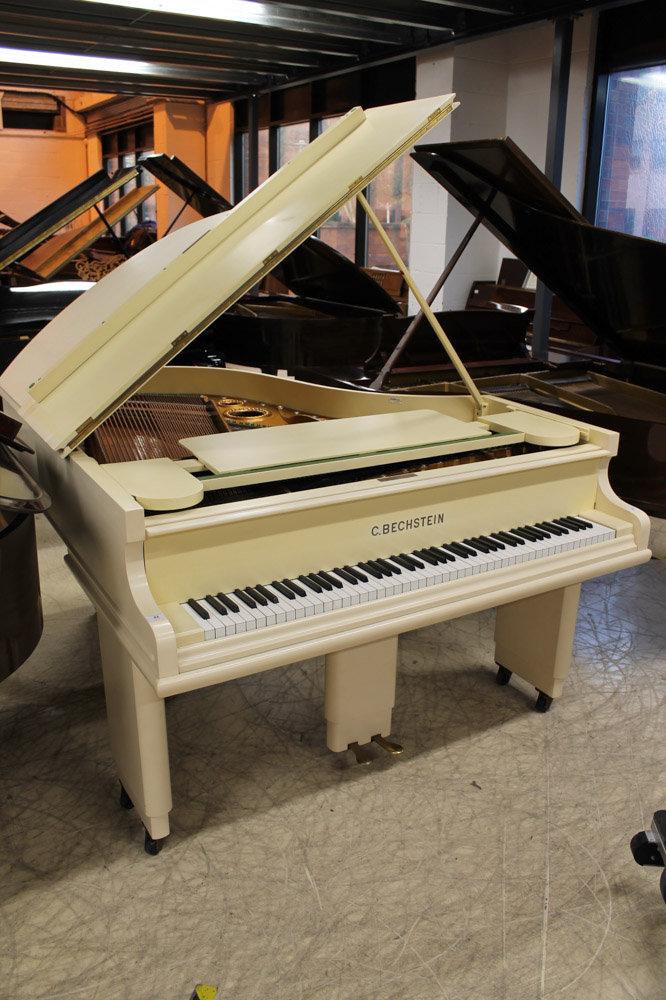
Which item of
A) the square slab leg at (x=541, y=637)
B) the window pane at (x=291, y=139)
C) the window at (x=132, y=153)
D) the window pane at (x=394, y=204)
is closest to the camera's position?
the square slab leg at (x=541, y=637)

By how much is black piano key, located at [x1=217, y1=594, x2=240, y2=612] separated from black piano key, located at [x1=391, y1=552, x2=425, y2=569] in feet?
1.58

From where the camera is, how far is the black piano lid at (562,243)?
119 inches

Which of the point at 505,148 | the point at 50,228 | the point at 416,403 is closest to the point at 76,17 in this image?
the point at 50,228

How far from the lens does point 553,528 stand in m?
2.41

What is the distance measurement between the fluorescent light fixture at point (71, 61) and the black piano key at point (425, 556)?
24.8 ft

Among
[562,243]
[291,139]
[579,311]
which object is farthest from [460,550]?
[291,139]

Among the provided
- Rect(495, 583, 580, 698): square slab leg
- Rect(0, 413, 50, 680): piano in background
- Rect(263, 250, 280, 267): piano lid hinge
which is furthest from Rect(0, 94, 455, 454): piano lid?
Rect(495, 583, 580, 698): square slab leg

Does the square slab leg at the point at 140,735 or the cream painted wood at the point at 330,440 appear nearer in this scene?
the square slab leg at the point at 140,735

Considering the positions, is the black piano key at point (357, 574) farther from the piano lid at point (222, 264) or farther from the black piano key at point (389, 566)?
the piano lid at point (222, 264)

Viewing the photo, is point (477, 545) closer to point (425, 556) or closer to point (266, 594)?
point (425, 556)

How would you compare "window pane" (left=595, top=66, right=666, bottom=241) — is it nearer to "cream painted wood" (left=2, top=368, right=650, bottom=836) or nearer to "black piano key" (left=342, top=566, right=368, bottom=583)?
"cream painted wood" (left=2, top=368, right=650, bottom=836)

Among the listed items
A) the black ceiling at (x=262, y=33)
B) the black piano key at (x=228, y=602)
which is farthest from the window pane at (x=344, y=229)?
the black piano key at (x=228, y=602)

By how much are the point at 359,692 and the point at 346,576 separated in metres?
0.48

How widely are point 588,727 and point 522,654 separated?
12.2 inches
